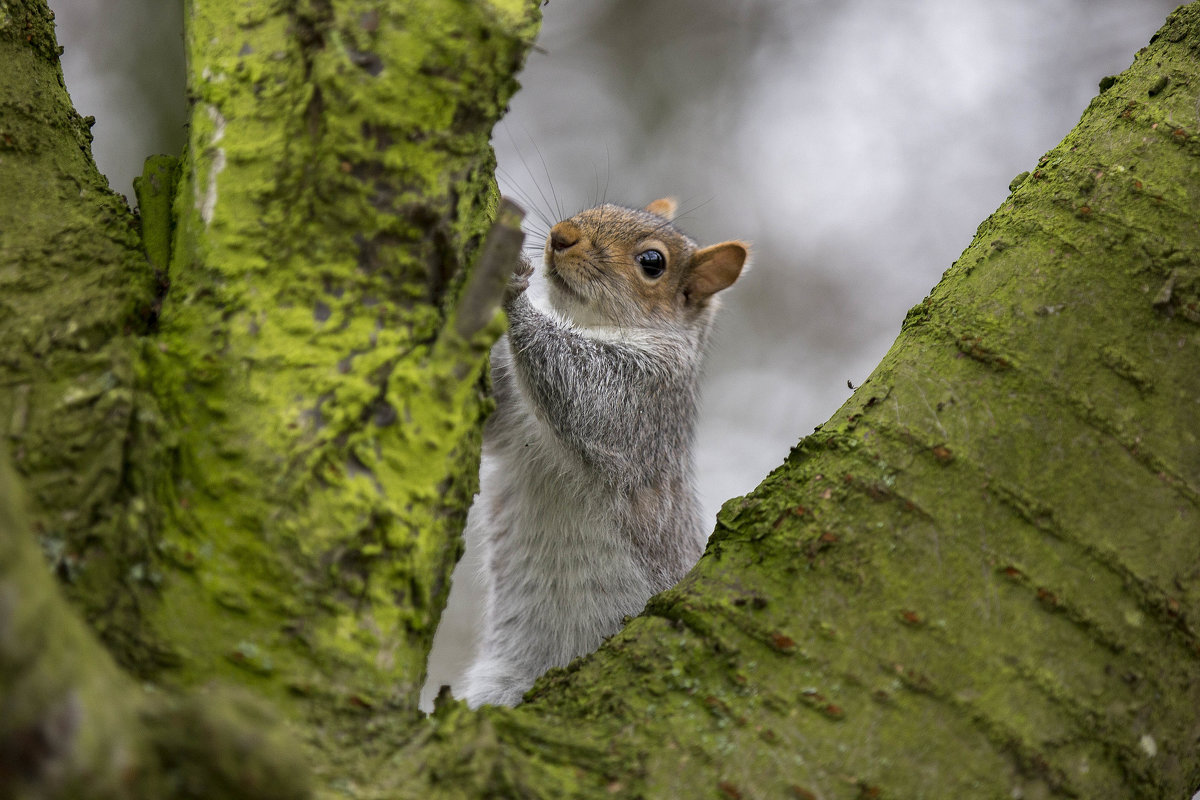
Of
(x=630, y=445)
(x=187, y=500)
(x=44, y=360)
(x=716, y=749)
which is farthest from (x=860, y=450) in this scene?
(x=630, y=445)

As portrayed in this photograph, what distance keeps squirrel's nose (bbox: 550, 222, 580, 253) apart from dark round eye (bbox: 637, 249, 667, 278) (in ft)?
1.33

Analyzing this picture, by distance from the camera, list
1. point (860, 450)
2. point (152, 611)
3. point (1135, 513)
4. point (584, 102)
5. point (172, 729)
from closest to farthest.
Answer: point (172, 729), point (152, 611), point (1135, 513), point (860, 450), point (584, 102)

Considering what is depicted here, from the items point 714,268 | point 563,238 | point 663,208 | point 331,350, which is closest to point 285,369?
point 331,350

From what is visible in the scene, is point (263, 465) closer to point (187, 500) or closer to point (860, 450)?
point (187, 500)

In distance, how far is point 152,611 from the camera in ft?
4.24

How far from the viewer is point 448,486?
5.01 ft

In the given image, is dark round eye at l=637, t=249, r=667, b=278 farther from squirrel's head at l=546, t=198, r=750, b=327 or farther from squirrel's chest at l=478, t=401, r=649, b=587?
squirrel's chest at l=478, t=401, r=649, b=587

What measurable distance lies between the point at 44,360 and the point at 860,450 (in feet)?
4.54

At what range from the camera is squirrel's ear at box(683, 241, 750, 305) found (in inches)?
189

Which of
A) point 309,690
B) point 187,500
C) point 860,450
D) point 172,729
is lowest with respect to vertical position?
point 172,729

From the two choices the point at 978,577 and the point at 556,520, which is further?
the point at 556,520

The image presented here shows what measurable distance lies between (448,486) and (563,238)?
2.98m

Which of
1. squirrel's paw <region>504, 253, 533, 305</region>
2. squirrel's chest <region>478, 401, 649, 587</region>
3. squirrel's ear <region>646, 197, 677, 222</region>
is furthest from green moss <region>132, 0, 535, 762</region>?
squirrel's ear <region>646, 197, 677, 222</region>

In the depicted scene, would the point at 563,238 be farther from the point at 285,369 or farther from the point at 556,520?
the point at 285,369
